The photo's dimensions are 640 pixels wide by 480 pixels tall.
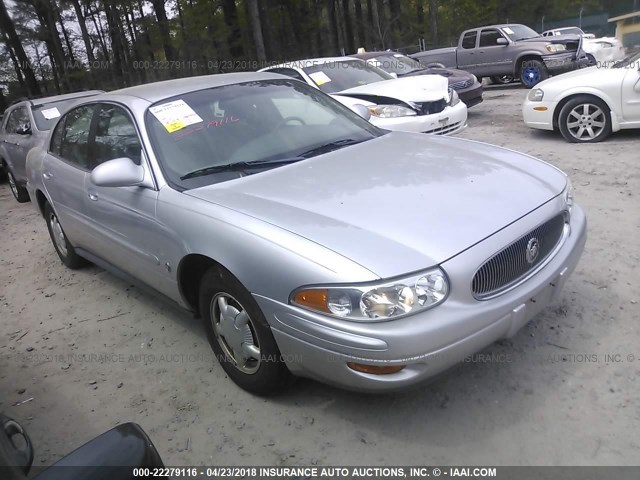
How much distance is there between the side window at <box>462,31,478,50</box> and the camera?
14417 millimetres

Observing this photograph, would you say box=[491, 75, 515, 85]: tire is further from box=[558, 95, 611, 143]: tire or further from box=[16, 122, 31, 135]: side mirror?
box=[16, 122, 31, 135]: side mirror

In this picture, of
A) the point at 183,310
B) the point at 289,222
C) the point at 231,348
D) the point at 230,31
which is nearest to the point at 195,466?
the point at 231,348

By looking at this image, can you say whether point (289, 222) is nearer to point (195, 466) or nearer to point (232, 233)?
point (232, 233)

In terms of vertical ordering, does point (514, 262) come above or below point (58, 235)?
above

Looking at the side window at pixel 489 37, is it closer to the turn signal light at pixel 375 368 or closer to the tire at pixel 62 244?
the tire at pixel 62 244

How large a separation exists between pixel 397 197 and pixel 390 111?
4731 mm

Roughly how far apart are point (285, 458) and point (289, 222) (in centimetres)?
109

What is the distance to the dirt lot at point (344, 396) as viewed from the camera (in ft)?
7.89

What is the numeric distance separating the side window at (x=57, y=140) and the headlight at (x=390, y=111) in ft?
13.1

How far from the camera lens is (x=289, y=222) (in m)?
2.48

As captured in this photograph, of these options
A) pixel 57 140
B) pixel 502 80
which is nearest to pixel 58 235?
pixel 57 140

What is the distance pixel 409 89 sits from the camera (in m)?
7.30

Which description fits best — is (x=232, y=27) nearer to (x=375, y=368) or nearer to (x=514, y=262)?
(x=514, y=262)

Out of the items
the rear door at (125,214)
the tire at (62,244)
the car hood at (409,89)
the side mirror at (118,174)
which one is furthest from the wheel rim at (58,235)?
the car hood at (409,89)
